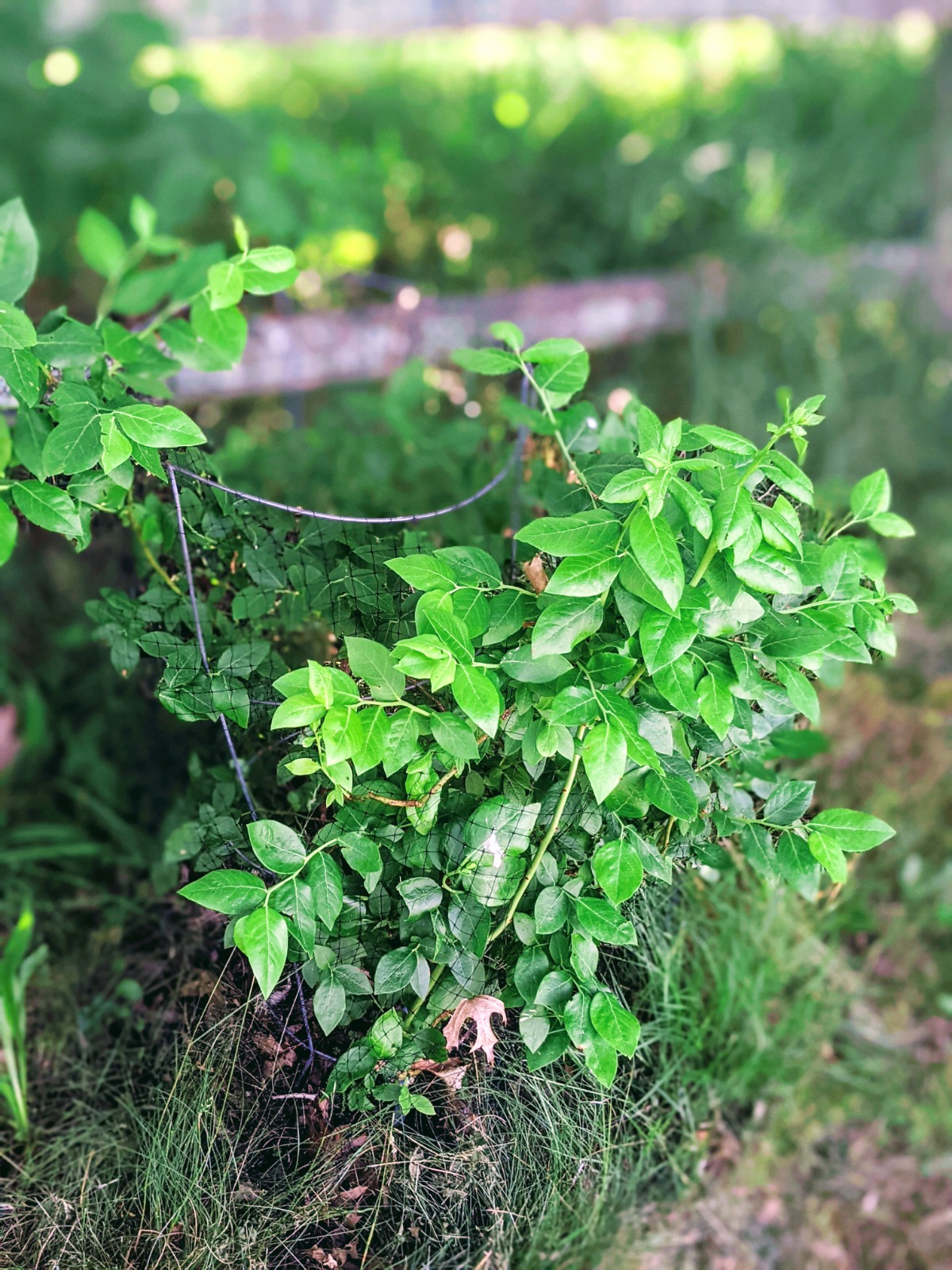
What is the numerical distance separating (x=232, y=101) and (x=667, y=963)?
4.52m

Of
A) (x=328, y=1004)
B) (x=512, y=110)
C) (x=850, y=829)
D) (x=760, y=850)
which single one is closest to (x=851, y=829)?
(x=850, y=829)

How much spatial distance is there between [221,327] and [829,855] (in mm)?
1089

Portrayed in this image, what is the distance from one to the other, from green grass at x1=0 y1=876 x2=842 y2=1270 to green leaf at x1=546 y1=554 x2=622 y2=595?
583 millimetres

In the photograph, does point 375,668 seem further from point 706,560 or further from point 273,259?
point 273,259

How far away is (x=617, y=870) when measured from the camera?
1086 millimetres

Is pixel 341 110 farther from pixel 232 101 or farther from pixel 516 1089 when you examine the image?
pixel 516 1089

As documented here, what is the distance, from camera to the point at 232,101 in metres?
4.42

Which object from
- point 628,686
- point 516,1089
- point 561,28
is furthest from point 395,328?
point 561,28

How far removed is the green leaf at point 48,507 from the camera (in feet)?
3.63

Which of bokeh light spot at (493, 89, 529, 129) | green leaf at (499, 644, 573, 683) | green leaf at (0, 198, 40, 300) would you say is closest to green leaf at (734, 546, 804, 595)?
green leaf at (499, 644, 573, 683)

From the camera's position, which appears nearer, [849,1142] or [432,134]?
[849,1142]

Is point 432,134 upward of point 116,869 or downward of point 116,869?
upward

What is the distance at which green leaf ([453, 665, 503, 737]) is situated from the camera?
0.96 m

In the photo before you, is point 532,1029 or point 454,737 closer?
point 454,737
